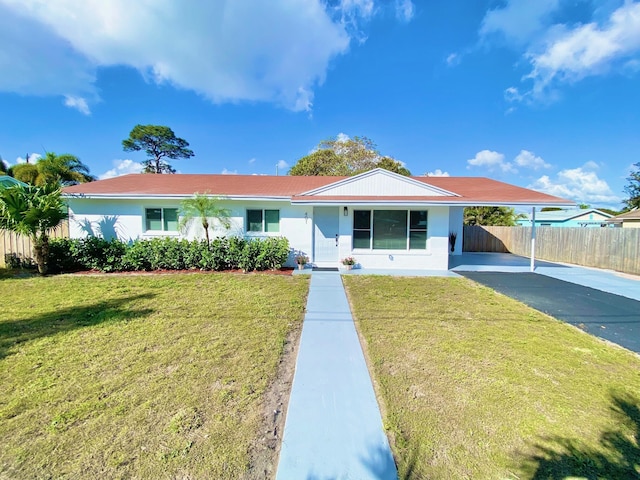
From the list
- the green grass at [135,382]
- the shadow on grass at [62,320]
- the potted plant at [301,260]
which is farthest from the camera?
the potted plant at [301,260]

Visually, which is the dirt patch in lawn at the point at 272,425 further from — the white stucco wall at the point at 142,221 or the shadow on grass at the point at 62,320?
the white stucco wall at the point at 142,221

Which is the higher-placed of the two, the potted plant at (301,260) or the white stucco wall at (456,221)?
the white stucco wall at (456,221)

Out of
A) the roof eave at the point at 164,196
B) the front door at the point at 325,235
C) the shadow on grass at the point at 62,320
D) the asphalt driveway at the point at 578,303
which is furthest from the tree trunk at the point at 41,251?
the asphalt driveway at the point at 578,303

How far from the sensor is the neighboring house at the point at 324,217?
11.3m

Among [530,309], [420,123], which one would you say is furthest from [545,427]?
[420,123]

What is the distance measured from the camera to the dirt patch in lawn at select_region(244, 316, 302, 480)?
225cm

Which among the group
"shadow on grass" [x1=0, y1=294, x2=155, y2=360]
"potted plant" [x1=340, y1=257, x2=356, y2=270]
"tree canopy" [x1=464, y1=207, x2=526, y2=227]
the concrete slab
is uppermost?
"tree canopy" [x1=464, y1=207, x2=526, y2=227]

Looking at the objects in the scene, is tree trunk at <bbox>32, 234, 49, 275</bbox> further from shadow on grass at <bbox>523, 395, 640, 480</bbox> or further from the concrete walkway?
shadow on grass at <bbox>523, 395, 640, 480</bbox>

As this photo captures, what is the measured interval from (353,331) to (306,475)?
3.10m

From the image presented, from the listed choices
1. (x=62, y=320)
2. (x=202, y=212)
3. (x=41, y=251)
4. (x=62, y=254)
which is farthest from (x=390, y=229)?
(x=41, y=251)

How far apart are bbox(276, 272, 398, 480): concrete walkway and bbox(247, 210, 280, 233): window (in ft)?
24.8

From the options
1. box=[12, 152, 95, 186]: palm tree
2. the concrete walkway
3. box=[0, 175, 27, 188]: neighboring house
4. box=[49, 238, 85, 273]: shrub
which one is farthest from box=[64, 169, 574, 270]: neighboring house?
box=[12, 152, 95, 186]: palm tree

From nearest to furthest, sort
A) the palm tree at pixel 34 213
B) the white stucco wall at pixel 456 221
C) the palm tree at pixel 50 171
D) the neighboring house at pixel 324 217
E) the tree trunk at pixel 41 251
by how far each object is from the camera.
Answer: the palm tree at pixel 34 213 < the tree trunk at pixel 41 251 < the neighboring house at pixel 324 217 < the white stucco wall at pixel 456 221 < the palm tree at pixel 50 171

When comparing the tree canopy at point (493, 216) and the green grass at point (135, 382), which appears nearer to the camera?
the green grass at point (135, 382)
